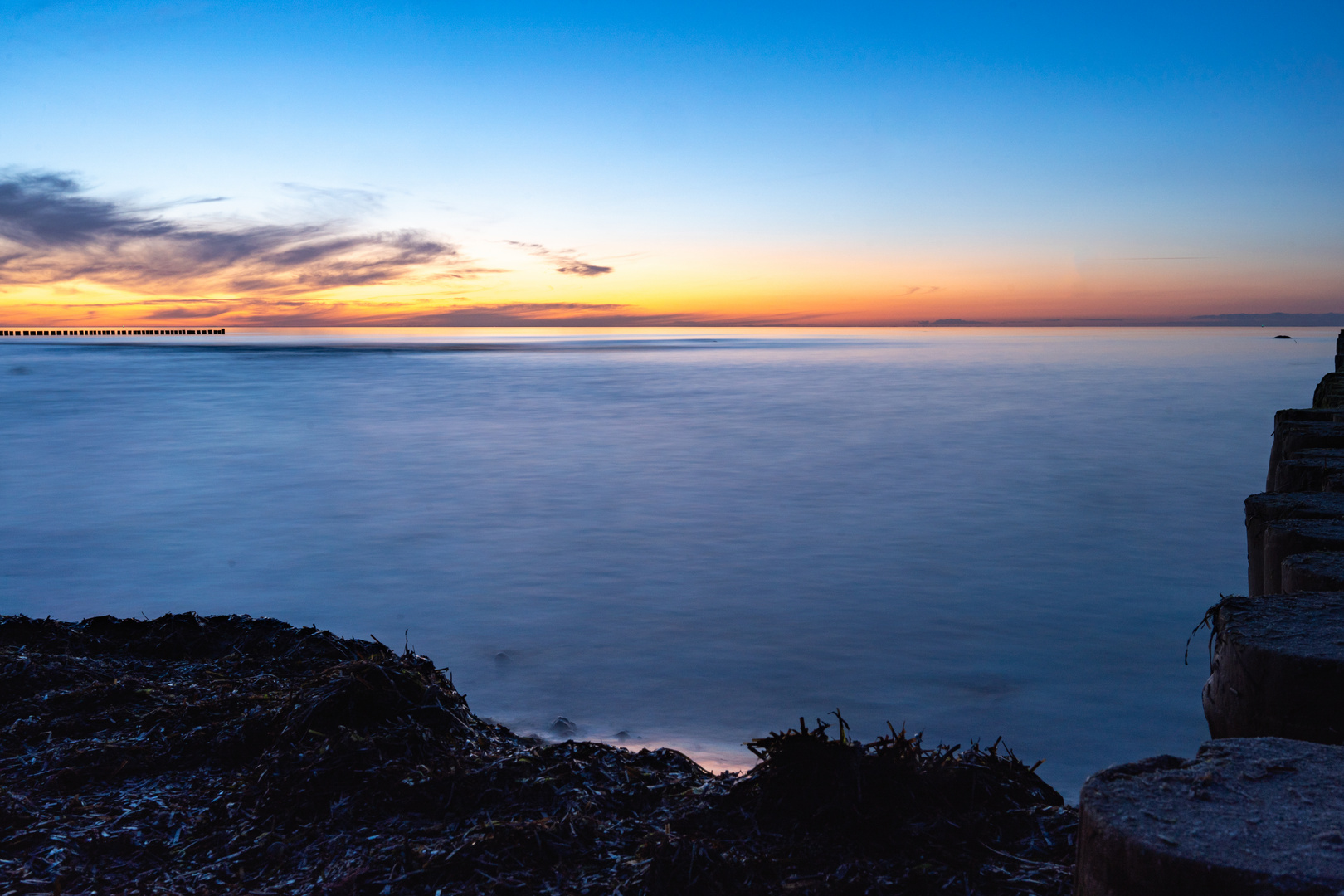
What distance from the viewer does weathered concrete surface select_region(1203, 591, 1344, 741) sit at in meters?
2.22

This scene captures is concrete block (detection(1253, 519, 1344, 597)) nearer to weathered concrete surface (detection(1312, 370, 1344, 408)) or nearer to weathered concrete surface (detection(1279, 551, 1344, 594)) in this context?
weathered concrete surface (detection(1279, 551, 1344, 594))

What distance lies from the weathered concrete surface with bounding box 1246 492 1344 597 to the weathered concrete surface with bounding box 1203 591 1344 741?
1.55 metres

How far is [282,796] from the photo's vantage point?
2.76 meters

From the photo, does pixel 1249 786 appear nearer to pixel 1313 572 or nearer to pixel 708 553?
pixel 1313 572

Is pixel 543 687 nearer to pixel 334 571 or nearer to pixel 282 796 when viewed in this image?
pixel 282 796

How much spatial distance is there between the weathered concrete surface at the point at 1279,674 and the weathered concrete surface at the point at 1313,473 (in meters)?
2.55

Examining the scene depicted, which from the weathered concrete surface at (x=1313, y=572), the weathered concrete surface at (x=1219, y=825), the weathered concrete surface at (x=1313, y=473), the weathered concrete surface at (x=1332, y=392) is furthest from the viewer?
the weathered concrete surface at (x=1332, y=392)

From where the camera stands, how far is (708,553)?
783 centimetres

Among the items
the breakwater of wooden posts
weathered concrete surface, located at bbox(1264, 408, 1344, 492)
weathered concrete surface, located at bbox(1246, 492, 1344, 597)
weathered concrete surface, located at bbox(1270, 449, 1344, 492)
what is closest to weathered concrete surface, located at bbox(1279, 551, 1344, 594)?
the breakwater of wooden posts

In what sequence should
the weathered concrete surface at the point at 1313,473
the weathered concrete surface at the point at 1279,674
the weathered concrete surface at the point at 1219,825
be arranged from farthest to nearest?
the weathered concrete surface at the point at 1313,473 → the weathered concrete surface at the point at 1279,674 → the weathered concrete surface at the point at 1219,825

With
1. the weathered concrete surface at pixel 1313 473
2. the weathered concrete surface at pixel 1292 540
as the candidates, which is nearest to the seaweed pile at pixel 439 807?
the weathered concrete surface at pixel 1292 540

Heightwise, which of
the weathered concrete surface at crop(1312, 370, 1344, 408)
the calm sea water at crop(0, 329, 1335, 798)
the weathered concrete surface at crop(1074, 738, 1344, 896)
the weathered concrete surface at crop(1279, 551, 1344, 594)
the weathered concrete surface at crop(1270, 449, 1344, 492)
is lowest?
the calm sea water at crop(0, 329, 1335, 798)

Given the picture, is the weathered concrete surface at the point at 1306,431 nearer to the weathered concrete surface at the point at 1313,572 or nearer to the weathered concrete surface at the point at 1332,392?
the weathered concrete surface at the point at 1332,392

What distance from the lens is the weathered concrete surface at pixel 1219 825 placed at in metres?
1.48
